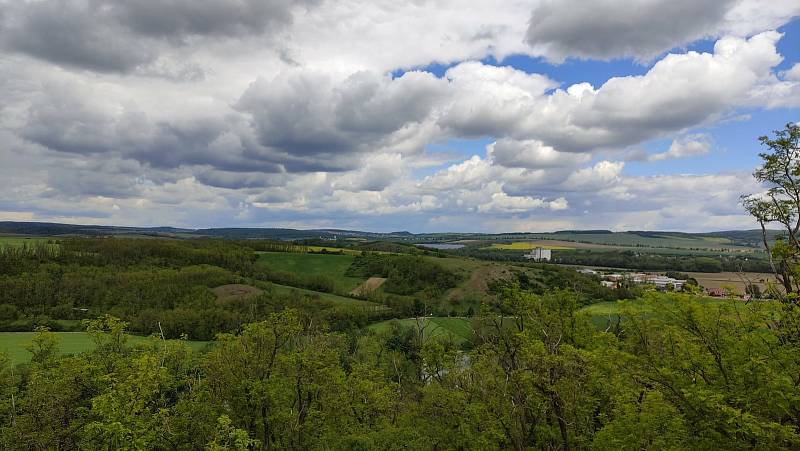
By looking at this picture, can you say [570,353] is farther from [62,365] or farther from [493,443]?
[62,365]

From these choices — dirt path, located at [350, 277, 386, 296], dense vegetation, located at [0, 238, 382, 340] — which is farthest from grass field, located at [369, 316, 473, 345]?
dirt path, located at [350, 277, 386, 296]

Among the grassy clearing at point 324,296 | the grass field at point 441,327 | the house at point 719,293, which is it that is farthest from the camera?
the grassy clearing at point 324,296

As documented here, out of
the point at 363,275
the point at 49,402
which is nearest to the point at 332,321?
the point at 363,275

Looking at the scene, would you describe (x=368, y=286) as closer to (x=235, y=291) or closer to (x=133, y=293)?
(x=235, y=291)

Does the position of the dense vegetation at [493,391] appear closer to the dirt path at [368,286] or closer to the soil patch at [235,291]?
the soil patch at [235,291]

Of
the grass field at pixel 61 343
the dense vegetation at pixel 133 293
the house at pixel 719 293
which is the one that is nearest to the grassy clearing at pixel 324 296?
the dense vegetation at pixel 133 293

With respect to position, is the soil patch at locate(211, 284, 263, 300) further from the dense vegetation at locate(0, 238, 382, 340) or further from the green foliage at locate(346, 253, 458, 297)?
the green foliage at locate(346, 253, 458, 297)

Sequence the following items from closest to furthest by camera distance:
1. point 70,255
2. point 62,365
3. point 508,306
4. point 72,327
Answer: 1. point 508,306
2. point 62,365
3. point 72,327
4. point 70,255

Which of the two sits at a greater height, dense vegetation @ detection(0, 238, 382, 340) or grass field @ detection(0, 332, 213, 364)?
dense vegetation @ detection(0, 238, 382, 340)
